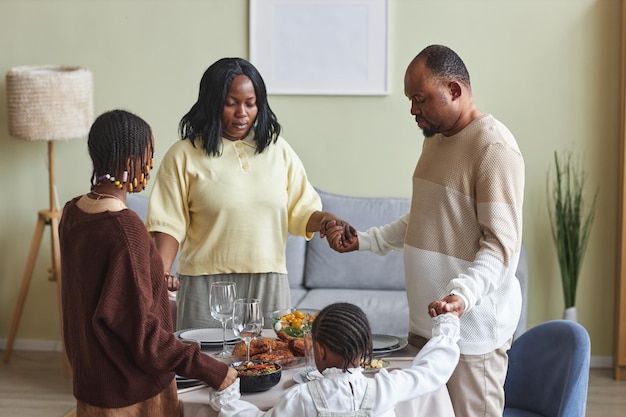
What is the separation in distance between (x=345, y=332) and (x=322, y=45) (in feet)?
10.1

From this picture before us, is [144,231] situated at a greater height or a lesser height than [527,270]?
greater

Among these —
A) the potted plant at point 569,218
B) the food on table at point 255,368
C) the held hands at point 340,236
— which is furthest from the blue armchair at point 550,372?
the potted plant at point 569,218

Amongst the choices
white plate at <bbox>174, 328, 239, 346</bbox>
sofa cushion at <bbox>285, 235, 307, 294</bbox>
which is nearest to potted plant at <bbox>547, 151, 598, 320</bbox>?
sofa cushion at <bbox>285, 235, 307, 294</bbox>

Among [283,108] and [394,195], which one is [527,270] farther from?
[283,108]

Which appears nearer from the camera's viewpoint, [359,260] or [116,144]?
[116,144]

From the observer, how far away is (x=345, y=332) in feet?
5.79

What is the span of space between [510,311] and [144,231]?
99 cm

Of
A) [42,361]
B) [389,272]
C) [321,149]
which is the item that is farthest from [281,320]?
[42,361]

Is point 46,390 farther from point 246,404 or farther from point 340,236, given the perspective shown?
point 246,404

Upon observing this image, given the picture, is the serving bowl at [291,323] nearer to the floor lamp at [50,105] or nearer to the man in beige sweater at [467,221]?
the man in beige sweater at [467,221]

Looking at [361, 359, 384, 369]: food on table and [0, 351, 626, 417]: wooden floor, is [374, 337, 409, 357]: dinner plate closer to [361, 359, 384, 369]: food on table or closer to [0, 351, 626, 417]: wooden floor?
[361, 359, 384, 369]: food on table

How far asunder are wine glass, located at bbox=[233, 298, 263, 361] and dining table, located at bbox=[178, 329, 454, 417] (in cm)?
12

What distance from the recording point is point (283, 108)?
4730 mm

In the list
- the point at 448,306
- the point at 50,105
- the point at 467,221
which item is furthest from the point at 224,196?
the point at 50,105
